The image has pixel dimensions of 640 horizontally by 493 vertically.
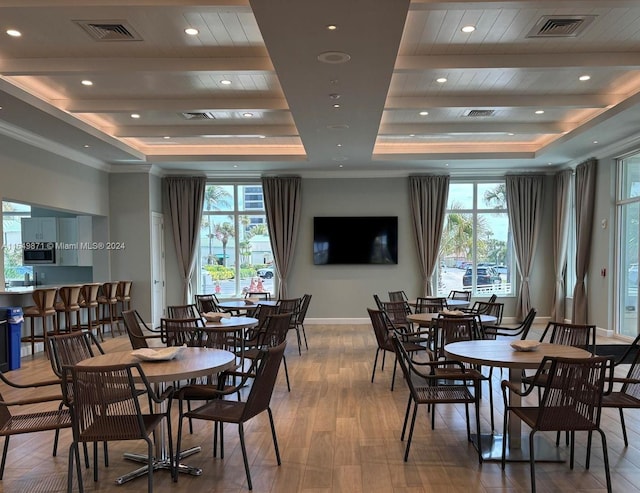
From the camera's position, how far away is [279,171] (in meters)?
10.5

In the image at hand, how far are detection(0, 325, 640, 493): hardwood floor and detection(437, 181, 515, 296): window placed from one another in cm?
575

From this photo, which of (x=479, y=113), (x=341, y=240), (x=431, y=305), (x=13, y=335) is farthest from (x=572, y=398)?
(x=341, y=240)

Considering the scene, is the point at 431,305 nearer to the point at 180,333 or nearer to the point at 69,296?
the point at 180,333

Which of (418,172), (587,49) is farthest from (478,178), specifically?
(587,49)

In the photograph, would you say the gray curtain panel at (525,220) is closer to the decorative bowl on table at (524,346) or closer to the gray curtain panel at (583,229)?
the gray curtain panel at (583,229)

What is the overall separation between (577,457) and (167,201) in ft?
29.9

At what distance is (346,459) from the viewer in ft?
12.0

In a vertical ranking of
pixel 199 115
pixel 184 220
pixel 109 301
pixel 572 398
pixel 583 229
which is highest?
pixel 199 115

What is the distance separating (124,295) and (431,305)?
19.6 feet

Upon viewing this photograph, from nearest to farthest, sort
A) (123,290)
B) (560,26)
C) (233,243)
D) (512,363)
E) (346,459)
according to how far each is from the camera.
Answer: (512,363) → (346,459) → (560,26) → (123,290) → (233,243)

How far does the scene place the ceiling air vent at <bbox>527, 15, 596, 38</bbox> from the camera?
4.14 m

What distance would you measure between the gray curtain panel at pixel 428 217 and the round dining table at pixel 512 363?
6376mm

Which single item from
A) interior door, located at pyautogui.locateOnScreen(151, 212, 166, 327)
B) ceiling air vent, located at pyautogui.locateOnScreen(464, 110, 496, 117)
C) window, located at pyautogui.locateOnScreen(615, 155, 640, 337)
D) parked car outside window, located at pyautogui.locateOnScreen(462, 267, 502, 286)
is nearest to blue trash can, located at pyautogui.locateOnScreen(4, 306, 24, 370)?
interior door, located at pyautogui.locateOnScreen(151, 212, 166, 327)

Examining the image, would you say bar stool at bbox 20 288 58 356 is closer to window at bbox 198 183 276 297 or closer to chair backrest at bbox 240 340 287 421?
window at bbox 198 183 276 297
